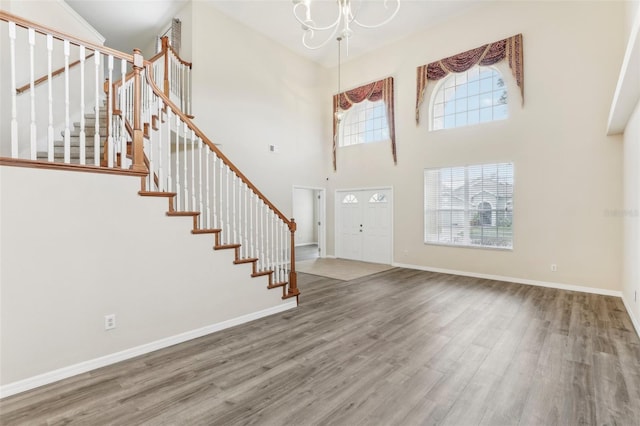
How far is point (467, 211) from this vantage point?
6.05 meters

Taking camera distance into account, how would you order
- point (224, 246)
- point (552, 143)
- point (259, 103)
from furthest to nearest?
point (259, 103) → point (552, 143) → point (224, 246)

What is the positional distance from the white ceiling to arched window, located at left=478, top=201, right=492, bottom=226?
4009mm

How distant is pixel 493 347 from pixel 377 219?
4.79m

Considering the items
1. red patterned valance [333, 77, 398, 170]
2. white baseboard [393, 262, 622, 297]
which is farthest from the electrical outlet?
red patterned valance [333, 77, 398, 170]

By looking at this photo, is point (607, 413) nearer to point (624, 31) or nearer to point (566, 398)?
point (566, 398)

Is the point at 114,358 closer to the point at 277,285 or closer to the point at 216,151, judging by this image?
the point at 277,285

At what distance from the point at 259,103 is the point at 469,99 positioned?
4.62 m

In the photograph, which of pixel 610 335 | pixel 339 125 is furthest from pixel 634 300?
pixel 339 125

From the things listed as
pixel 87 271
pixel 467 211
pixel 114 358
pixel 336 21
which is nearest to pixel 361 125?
pixel 467 211

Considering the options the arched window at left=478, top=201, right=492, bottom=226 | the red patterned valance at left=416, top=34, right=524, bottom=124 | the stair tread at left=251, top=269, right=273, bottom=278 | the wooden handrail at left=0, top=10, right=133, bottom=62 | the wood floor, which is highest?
the red patterned valance at left=416, top=34, right=524, bottom=124

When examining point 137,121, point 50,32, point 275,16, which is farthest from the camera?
point 275,16

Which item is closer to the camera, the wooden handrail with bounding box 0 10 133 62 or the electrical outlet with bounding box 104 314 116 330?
the wooden handrail with bounding box 0 10 133 62

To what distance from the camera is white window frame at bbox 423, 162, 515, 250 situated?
5578 millimetres

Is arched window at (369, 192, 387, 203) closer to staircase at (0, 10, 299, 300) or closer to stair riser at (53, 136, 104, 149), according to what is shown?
staircase at (0, 10, 299, 300)
